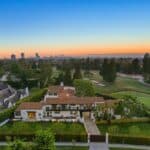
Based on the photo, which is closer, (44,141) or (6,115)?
(44,141)

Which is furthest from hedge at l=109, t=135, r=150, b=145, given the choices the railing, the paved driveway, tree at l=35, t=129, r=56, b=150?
tree at l=35, t=129, r=56, b=150

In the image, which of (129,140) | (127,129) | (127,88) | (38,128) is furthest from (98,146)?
(127,88)

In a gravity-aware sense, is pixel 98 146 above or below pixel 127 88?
above

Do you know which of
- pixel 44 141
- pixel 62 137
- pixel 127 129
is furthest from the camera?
pixel 127 129

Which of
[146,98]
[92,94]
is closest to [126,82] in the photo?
[146,98]

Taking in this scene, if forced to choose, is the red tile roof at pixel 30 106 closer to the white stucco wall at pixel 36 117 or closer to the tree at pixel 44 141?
the white stucco wall at pixel 36 117

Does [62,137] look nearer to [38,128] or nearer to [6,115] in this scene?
[38,128]

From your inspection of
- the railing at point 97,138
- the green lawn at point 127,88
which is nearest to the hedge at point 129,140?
the railing at point 97,138

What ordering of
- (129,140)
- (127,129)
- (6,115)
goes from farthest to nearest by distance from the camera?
1. (6,115)
2. (127,129)
3. (129,140)
